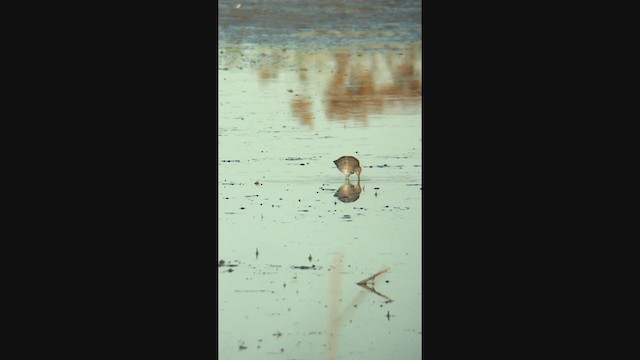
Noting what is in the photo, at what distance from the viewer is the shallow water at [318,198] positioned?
2492 mm

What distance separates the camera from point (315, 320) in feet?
8.18

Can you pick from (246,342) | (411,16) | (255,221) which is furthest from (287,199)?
(411,16)

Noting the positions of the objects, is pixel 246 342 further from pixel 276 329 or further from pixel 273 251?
pixel 273 251

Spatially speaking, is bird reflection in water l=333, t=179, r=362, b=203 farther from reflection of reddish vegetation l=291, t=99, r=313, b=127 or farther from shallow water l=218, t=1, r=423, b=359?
reflection of reddish vegetation l=291, t=99, r=313, b=127

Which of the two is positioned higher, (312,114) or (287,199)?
(312,114)

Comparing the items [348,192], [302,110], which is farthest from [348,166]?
[302,110]

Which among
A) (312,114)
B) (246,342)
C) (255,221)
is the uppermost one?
(312,114)

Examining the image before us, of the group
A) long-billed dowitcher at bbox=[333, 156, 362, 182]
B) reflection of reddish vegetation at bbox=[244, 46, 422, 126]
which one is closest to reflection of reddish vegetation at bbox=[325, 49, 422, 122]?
reflection of reddish vegetation at bbox=[244, 46, 422, 126]

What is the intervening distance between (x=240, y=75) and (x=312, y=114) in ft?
0.84

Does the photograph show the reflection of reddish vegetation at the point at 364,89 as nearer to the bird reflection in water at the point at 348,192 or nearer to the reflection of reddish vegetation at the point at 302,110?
the reflection of reddish vegetation at the point at 302,110

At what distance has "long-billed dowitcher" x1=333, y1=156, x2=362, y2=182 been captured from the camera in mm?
2543

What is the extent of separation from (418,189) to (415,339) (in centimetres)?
46

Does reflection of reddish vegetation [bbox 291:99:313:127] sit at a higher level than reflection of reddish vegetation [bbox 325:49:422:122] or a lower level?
lower

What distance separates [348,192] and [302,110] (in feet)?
0.97
